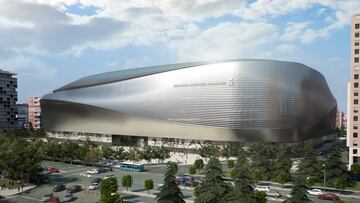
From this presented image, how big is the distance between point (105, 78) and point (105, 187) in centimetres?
5338

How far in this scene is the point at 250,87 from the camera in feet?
207

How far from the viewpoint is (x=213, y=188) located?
21906 millimetres

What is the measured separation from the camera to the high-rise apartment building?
156 feet

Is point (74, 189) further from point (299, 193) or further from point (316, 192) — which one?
point (299, 193)

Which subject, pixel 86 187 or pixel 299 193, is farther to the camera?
pixel 86 187

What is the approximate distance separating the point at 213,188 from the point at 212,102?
143 feet

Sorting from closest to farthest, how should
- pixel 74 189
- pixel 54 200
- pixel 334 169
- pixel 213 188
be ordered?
pixel 213 188 < pixel 54 200 < pixel 74 189 < pixel 334 169

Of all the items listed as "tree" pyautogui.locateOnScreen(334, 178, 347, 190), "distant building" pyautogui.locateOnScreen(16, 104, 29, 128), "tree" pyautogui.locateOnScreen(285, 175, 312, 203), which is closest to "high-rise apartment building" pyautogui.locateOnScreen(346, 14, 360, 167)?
"tree" pyautogui.locateOnScreen(334, 178, 347, 190)

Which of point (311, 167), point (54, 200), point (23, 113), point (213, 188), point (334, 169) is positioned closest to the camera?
point (213, 188)

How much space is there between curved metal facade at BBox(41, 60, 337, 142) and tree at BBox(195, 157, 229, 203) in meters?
40.7

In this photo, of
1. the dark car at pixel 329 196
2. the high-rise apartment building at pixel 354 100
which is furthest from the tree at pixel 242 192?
the high-rise apartment building at pixel 354 100

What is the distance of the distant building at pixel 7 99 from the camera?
97438 millimetres

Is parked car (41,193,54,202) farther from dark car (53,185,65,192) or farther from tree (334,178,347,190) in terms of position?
tree (334,178,347,190)

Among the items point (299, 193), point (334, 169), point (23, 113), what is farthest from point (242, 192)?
point (23, 113)
